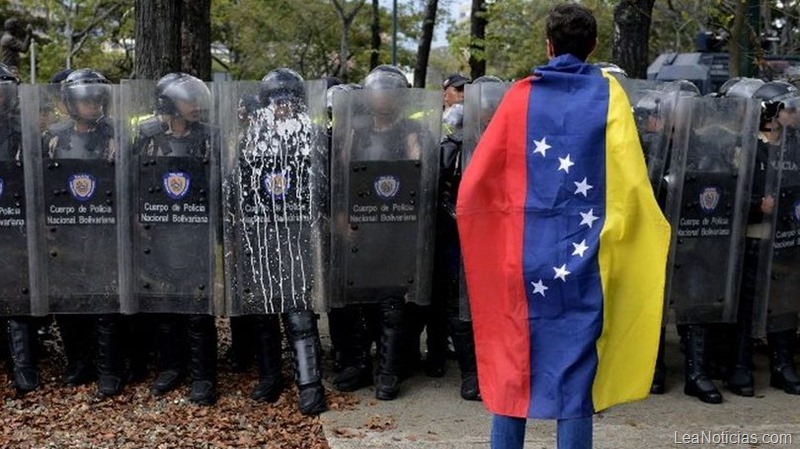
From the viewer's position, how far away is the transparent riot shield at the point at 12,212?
613cm

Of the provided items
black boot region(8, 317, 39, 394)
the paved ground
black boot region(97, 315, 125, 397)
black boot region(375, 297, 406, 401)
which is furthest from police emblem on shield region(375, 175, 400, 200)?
black boot region(8, 317, 39, 394)

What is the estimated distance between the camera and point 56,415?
610cm

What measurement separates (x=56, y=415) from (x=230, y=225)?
140 cm

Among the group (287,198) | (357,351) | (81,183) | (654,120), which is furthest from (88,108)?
(654,120)

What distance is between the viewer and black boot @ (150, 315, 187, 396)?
6.45 meters

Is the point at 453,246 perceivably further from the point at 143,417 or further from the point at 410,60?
the point at 410,60

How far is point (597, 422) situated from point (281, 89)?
96.4 inches

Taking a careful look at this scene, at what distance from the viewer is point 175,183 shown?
6082 mm

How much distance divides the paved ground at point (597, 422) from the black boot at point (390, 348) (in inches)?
2.8

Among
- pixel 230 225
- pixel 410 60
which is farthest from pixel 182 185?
pixel 410 60

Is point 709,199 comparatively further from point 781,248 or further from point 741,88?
point 741,88

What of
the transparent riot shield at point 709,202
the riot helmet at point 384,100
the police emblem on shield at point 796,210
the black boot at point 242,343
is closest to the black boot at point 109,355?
the black boot at point 242,343

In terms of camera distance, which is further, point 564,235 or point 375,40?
point 375,40

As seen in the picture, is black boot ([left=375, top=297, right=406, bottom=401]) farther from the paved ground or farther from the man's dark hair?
the man's dark hair
